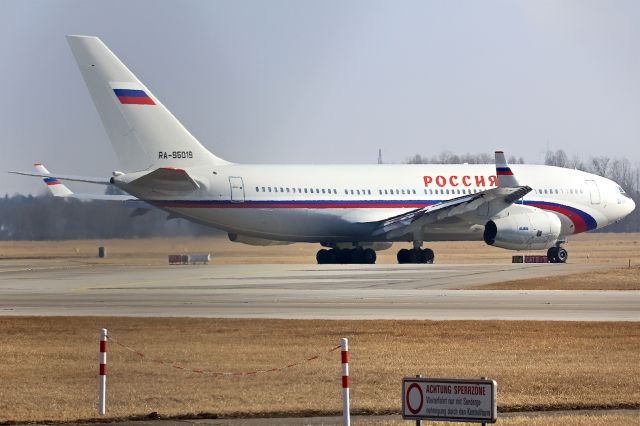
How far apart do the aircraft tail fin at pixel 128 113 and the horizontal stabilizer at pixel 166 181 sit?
1.53 metres

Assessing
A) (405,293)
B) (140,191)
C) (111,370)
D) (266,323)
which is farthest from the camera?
(140,191)

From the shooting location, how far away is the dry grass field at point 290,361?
780 inches

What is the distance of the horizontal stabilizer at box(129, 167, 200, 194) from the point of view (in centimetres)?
5991

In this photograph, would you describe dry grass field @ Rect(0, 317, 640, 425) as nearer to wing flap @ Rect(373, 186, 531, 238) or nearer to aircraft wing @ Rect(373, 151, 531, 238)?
aircraft wing @ Rect(373, 151, 531, 238)

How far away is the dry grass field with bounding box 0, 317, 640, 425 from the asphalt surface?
2922 mm

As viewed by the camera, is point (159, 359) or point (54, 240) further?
point (54, 240)

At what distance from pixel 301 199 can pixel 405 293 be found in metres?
23.6

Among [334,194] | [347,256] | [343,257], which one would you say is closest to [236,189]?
[334,194]

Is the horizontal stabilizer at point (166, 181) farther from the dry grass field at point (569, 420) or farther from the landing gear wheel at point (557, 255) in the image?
the dry grass field at point (569, 420)

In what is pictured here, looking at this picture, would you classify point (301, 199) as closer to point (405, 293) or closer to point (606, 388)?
point (405, 293)

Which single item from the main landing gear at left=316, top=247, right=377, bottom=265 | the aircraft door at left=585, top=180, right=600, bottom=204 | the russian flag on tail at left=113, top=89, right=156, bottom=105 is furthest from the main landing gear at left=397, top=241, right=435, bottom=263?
the russian flag on tail at left=113, top=89, right=156, bottom=105

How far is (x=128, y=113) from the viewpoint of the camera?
Answer: 204 ft

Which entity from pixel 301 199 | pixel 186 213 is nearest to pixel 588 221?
pixel 301 199

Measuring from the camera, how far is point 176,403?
783 inches
